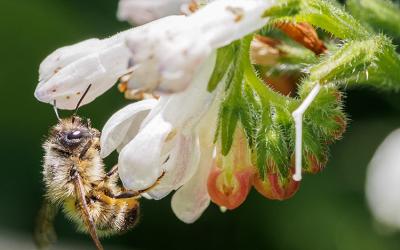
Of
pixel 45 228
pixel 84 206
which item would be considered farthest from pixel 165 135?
pixel 45 228

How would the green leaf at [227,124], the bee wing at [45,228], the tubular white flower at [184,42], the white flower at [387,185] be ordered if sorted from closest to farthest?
the tubular white flower at [184,42] < the green leaf at [227,124] < the bee wing at [45,228] < the white flower at [387,185]

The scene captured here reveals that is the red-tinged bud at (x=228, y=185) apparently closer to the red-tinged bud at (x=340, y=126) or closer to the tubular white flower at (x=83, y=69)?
the red-tinged bud at (x=340, y=126)

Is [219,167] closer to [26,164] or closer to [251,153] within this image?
[251,153]

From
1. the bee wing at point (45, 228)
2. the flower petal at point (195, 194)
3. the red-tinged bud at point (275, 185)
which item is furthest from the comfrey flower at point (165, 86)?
the bee wing at point (45, 228)

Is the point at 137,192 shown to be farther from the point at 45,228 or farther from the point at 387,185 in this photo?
the point at 387,185

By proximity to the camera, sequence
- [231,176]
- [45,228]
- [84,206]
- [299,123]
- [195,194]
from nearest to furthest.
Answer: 1. [299,123]
2. [231,176]
3. [195,194]
4. [84,206]
5. [45,228]

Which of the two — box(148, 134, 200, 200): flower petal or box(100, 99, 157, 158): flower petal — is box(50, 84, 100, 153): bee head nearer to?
box(100, 99, 157, 158): flower petal
